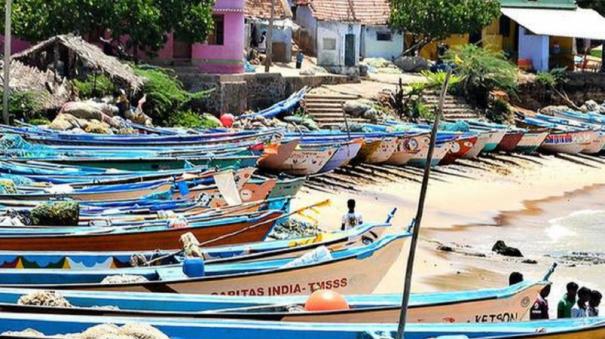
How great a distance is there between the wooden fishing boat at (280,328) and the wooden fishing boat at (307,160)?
53.1 ft

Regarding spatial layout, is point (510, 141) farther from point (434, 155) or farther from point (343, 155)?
point (343, 155)

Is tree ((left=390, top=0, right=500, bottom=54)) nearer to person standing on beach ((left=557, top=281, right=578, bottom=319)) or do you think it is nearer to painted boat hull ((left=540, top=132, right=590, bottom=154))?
painted boat hull ((left=540, top=132, right=590, bottom=154))

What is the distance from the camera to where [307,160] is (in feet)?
88.5

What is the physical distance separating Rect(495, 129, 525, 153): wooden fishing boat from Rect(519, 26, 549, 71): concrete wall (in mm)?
11374

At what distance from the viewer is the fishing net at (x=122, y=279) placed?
12188 millimetres

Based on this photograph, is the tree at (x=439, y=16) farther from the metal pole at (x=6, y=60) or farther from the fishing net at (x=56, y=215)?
the fishing net at (x=56, y=215)

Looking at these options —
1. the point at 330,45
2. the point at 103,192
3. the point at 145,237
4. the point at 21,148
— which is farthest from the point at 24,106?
the point at 330,45

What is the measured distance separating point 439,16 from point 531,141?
828 centimetres

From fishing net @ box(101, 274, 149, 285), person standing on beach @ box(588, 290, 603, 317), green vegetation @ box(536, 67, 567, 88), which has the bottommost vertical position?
person standing on beach @ box(588, 290, 603, 317)

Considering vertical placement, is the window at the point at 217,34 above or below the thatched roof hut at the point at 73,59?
above

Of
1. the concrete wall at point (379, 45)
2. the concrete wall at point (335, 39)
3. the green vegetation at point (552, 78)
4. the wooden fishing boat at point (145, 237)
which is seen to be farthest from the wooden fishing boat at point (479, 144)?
the wooden fishing boat at point (145, 237)

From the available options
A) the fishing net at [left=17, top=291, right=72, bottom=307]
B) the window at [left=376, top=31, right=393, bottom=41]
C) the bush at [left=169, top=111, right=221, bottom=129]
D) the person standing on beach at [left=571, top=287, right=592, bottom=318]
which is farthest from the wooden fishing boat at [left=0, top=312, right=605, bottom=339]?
the window at [left=376, top=31, right=393, bottom=41]

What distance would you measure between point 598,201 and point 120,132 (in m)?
11.4

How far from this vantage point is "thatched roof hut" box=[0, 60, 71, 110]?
28.0m
